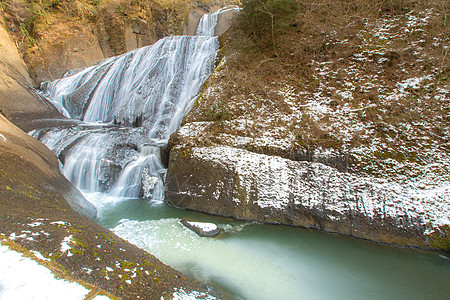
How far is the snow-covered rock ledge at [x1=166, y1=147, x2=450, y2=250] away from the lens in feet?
15.9

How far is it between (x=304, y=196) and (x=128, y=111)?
29.0ft

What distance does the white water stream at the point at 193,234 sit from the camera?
3.96 metres

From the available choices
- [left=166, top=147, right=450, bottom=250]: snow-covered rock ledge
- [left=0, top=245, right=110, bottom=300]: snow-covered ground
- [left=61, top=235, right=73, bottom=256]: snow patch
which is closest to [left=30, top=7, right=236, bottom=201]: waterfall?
[left=166, top=147, right=450, bottom=250]: snow-covered rock ledge

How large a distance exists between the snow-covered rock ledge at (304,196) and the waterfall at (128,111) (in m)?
1.43

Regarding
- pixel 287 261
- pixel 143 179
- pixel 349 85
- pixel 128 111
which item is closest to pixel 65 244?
pixel 287 261

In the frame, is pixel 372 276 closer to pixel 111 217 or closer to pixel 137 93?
pixel 111 217

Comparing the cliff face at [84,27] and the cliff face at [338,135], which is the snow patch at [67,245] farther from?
the cliff face at [84,27]

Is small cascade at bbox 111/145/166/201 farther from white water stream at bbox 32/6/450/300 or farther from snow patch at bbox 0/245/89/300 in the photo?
snow patch at bbox 0/245/89/300

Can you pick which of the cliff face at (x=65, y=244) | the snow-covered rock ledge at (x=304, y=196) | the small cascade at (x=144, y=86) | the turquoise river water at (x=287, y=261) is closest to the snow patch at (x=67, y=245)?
the cliff face at (x=65, y=244)

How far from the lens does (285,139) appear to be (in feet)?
20.3

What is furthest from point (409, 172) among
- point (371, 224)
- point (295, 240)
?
point (295, 240)

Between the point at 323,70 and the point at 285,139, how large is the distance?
9.86ft

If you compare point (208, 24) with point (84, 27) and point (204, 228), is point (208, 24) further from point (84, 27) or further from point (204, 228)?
point (204, 228)

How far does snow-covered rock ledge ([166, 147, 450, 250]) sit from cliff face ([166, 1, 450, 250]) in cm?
2
